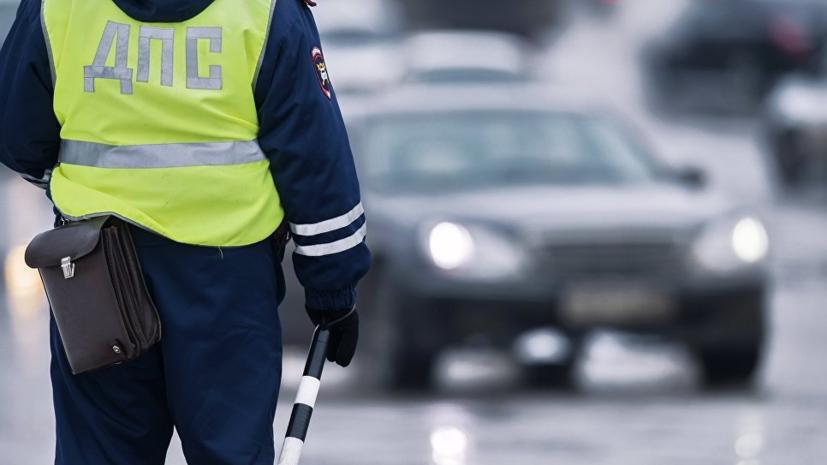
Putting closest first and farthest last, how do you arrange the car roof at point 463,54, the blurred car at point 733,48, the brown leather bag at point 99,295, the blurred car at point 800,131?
1. the brown leather bag at point 99,295
2. the blurred car at point 800,131
3. the car roof at point 463,54
4. the blurred car at point 733,48

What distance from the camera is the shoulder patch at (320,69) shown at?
15.6 ft

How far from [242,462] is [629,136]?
717 centimetres

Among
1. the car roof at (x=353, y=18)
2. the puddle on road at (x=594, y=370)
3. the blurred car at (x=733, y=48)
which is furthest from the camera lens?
the car roof at (x=353, y=18)

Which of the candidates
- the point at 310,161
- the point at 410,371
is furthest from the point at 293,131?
the point at 410,371

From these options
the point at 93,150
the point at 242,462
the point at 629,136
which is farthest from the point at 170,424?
the point at 629,136

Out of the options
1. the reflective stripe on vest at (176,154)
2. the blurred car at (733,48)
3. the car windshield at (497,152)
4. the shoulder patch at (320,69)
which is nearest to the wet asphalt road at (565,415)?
the car windshield at (497,152)

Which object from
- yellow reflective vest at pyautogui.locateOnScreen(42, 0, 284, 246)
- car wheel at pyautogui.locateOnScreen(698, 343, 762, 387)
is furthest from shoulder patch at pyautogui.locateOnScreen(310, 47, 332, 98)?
car wheel at pyautogui.locateOnScreen(698, 343, 762, 387)

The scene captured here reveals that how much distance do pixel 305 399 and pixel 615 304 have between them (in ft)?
17.7

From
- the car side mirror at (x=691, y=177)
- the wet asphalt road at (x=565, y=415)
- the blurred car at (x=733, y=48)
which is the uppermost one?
the blurred car at (x=733, y=48)

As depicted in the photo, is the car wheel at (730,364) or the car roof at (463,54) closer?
the car wheel at (730,364)

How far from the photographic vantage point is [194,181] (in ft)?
15.3

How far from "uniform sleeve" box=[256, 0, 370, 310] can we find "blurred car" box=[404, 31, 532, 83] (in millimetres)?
20866

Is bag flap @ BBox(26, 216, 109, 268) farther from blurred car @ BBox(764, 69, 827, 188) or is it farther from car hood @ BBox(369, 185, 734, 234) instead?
blurred car @ BBox(764, 69, 827, 188)

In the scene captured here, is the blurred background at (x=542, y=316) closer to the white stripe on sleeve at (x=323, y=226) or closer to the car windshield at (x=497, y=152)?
the car windshield at (x=497, y=152)
